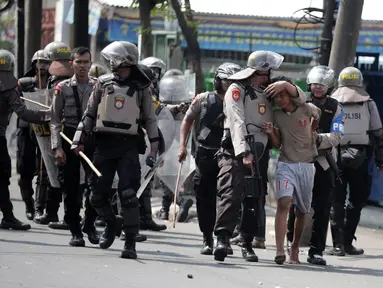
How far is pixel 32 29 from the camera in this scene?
22469 mm

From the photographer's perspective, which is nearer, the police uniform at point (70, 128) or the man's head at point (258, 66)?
the man's head at point (258, 66)

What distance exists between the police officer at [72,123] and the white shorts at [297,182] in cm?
194

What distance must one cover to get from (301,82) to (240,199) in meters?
6.73

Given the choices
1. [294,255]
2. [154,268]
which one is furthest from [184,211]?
[154,268]

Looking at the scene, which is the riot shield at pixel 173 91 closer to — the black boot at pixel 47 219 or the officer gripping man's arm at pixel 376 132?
the black boot at pixel 47 219

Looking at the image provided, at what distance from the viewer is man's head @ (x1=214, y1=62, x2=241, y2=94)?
36.1 feet

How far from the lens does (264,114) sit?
10.4 m

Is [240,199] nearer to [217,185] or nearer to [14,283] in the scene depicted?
[217,185]

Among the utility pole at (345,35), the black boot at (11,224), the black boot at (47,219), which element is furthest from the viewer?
the black boot at (47,219)

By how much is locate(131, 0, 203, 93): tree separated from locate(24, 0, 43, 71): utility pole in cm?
231

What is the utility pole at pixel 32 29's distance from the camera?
22359 millimetres

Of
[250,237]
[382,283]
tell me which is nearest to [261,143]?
[250,237]

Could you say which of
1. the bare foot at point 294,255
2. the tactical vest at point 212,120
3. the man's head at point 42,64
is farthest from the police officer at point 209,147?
the man's head at point 42,64

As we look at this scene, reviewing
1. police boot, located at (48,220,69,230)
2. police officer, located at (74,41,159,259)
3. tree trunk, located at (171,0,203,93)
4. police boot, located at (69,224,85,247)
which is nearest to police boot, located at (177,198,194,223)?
police boot, located at (48,220,69,230)
